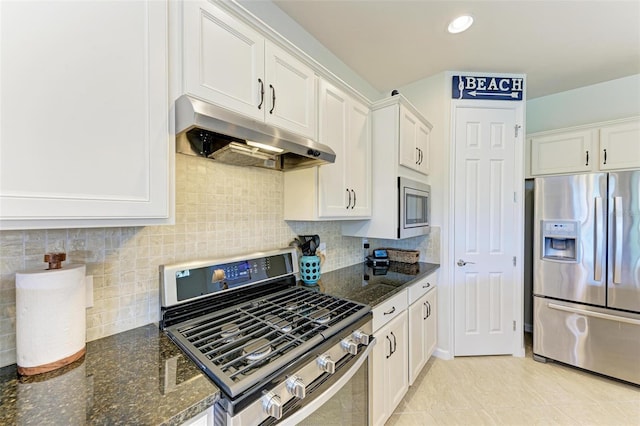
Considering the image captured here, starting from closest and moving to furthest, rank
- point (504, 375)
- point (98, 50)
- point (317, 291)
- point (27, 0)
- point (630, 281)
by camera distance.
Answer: point (27, 0) → point (98, 50) → point (317, 291) → point (630, 281) → point (504, 375)

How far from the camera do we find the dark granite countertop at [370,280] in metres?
1.58

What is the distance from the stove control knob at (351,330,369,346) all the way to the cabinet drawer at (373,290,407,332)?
0.20 metres

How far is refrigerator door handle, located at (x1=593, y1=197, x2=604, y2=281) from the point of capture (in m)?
2.17

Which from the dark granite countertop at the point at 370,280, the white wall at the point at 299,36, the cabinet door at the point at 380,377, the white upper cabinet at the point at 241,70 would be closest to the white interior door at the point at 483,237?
the dark granite countertop at the point at 370,280

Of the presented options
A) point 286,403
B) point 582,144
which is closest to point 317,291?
point 286,403

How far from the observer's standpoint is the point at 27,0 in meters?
0.63

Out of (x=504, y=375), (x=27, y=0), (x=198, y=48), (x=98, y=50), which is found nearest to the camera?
(x=27, y=0)

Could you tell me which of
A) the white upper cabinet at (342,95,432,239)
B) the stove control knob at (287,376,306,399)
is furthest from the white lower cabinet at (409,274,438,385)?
the stove control knob at (287,376,306,399)

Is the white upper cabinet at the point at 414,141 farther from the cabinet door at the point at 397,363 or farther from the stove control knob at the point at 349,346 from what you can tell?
the stove control knob at the point at 349,346

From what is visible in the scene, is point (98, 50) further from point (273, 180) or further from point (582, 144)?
point (582, 144)

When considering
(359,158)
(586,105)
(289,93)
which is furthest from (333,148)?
(586,105)

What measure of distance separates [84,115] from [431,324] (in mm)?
2580

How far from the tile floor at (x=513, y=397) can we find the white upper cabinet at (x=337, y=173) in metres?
1.48

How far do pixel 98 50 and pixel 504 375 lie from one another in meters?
3.28
